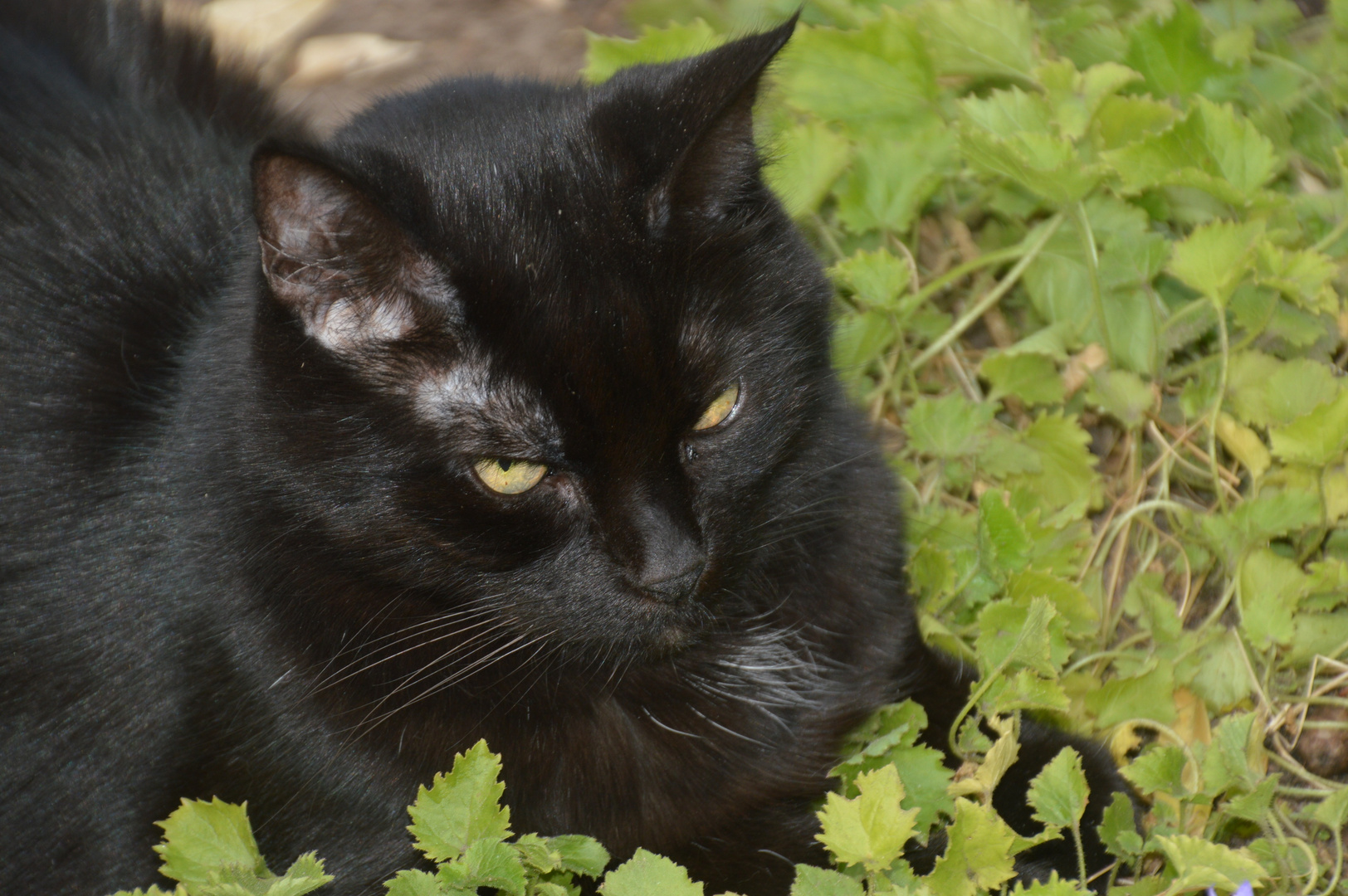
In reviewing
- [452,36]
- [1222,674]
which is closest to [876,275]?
[1222,674]

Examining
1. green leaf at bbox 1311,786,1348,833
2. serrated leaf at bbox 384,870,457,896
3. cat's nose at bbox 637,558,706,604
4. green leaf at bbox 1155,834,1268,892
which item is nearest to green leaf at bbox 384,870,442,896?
serrated leaf at bbox 384,870,457,896

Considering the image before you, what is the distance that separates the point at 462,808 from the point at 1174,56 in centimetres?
194

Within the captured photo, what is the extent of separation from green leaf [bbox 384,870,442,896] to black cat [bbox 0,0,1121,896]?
0.12 m

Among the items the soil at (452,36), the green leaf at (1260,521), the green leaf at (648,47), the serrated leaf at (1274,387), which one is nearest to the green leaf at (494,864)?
the green leaf at (1260,521)

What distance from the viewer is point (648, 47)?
8.51 feet

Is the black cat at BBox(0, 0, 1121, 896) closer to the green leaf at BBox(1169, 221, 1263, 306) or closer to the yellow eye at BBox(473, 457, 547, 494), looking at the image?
the yellow eye at BBox(473, 457, 547, 494)

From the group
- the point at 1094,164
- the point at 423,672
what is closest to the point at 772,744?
the point at 423,672

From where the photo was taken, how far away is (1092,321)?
2412 mm

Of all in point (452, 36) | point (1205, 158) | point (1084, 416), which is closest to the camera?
point (1205, 158)

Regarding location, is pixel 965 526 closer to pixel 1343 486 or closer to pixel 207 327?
pixel 1343 486

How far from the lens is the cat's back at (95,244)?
1.74m

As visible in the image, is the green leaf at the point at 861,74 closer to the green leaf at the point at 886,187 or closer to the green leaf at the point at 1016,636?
the green leaf at the point at 886,187

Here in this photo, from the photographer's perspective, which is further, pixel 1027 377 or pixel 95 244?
pixel 1027 377

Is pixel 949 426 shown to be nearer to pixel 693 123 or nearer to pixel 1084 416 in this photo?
pixel 1084 416
